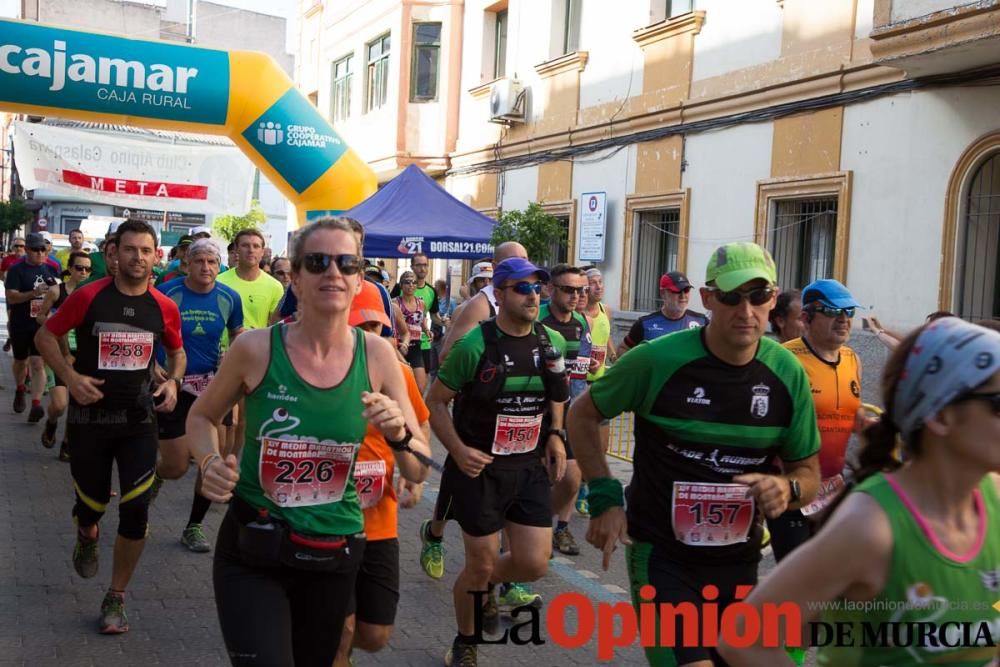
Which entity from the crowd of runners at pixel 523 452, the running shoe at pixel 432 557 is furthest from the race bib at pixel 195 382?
the running shoe at pixel 432 557

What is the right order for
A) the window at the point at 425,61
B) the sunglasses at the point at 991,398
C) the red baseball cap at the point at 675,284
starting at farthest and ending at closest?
the window at the point at 425,61
the red baseball cap at the point at 675,284
the sunglasses at the point at 991,398

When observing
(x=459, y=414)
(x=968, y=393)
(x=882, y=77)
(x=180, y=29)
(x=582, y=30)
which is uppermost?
(x=180, y=29)

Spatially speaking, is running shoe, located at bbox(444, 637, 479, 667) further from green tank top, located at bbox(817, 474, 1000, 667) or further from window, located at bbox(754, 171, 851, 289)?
window, located at bbox(754, 171, 851, 289)

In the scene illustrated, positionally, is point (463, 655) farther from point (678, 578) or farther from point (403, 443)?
point (403, 443)

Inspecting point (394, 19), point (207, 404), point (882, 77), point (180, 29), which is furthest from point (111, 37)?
point (180, 29)

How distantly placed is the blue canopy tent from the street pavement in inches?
251

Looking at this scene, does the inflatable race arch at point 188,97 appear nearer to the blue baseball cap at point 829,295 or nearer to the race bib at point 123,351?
the race bib at point 123,351

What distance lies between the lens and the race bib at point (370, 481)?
4.06 m

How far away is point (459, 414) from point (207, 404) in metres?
2.16

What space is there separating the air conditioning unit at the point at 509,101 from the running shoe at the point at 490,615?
1419 cm

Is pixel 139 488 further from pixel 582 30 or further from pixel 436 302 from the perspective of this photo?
pixel 582 30

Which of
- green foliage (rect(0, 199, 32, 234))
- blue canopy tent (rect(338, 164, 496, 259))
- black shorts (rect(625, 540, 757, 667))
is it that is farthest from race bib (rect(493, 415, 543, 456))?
green foliage (rect(0, 199, 32, 234))

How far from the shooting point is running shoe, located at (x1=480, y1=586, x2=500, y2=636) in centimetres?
551

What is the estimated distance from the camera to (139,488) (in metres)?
5.45
